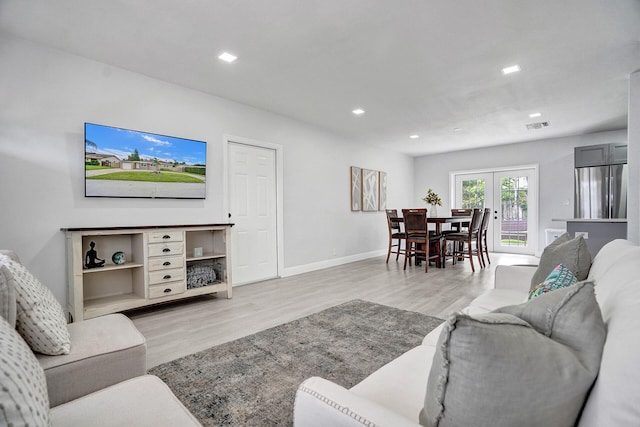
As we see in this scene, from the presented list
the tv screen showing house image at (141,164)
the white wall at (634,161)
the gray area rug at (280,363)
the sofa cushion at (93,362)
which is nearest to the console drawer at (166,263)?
the tv screen showing house image at (141,164)

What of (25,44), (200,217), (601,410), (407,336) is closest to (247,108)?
(200,217)

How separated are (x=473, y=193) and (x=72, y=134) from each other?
7808 millimetres

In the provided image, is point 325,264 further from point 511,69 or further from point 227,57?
point 511,69

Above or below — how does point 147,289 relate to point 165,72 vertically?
below

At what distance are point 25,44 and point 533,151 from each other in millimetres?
8276

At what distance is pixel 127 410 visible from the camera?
3.28 feet

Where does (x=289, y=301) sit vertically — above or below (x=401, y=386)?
below

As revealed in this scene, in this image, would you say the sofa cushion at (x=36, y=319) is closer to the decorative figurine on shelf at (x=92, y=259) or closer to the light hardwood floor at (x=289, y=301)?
the light hardwood floor at (x=289, y=301)

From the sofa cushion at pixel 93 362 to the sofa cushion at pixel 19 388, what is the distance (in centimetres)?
72

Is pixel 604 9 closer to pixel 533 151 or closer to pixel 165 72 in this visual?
pixel 165 72

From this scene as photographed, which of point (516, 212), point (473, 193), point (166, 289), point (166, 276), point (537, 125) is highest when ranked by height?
point (537, 125)

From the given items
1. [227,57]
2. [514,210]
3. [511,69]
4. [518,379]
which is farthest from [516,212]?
[518,379]

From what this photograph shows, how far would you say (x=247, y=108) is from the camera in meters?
4.44

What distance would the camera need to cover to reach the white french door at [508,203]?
22.5ft
